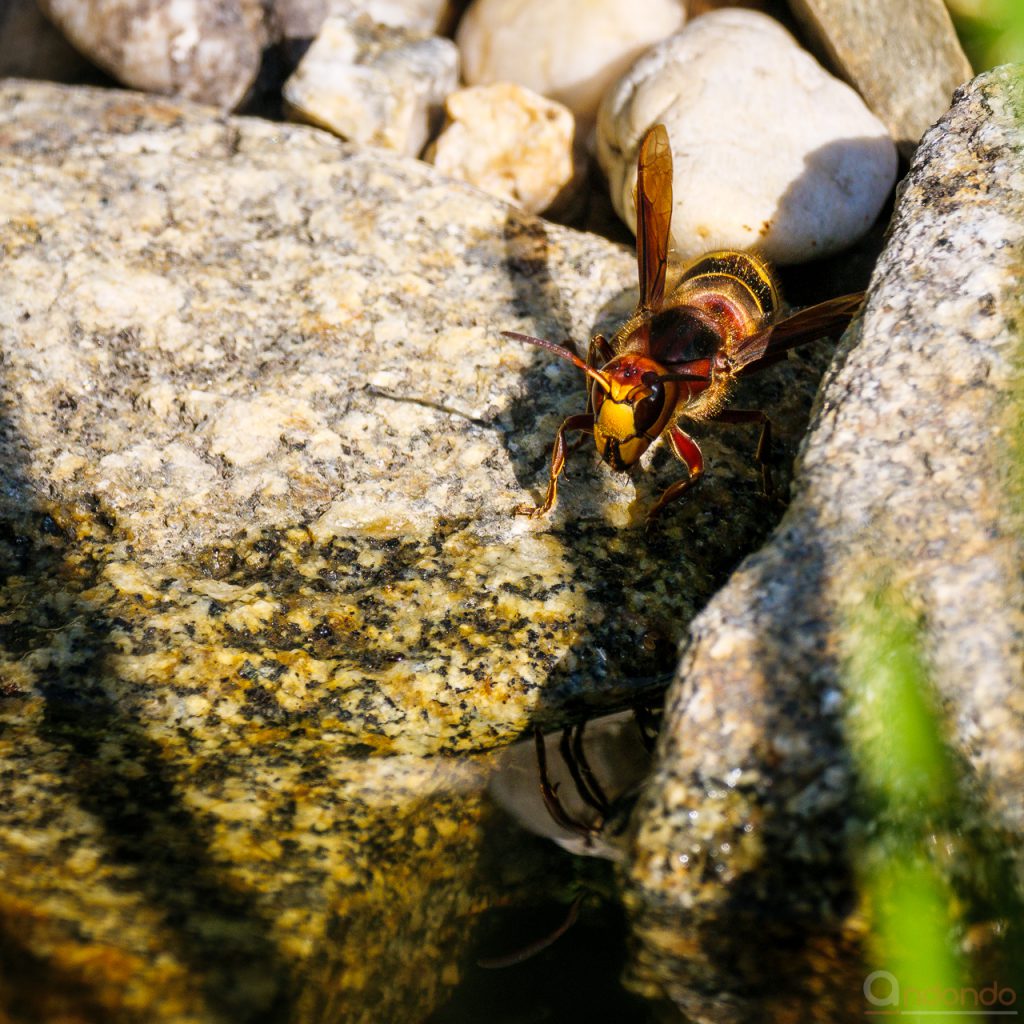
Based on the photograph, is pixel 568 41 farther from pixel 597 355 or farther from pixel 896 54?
pixel 597 355

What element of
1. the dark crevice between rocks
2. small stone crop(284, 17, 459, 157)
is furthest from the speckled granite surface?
small stone crop(284, 17, 459, 157)

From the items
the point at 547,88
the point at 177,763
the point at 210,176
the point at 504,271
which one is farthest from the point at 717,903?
the point at 547,88

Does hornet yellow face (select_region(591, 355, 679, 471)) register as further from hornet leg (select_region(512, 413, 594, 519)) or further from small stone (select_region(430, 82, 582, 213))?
small stone (select_region(430, 82, 582, 213))

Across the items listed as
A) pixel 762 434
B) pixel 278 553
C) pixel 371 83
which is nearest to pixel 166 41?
pixel 371 83

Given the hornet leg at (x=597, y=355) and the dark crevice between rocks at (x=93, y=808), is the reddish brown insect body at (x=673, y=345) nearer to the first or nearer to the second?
the hornet leg at (x=597, y=355)

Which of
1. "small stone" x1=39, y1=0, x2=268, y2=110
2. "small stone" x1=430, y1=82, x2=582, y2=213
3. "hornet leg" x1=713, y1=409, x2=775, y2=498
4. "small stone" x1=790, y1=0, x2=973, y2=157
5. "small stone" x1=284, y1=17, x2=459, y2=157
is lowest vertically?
"hornet leg" x1=713, y1=409, x2=775, y2=498

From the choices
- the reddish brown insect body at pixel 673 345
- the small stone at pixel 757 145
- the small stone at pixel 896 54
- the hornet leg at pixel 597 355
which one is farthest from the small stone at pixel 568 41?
the hornet leg at pixel 597 355
